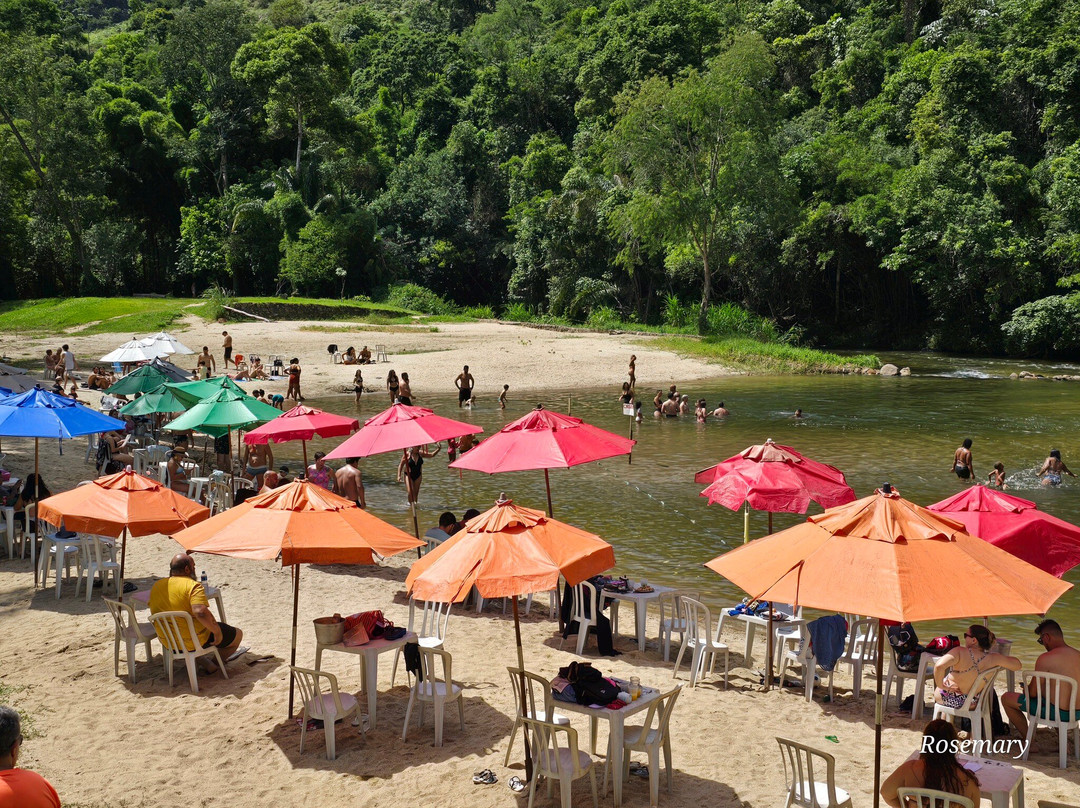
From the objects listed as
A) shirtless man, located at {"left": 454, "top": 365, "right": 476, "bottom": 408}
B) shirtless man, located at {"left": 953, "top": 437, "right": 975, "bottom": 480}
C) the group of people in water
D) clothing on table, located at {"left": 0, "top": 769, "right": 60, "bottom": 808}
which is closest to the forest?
shirtless man, located at {"left": 454, "top": 365, "right": 476, "bottom": 408}

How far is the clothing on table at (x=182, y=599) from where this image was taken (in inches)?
315

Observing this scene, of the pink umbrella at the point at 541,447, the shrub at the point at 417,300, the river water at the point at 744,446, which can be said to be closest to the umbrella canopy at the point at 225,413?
the river water at the point at 744,446

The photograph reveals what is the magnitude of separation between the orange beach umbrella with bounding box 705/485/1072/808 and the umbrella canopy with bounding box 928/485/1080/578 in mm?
2617

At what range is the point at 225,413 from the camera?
1394 centimetres

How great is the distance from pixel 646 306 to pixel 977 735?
50.1 metres

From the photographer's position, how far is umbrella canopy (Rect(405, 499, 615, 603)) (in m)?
5.70

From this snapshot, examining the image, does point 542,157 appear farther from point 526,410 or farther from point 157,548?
point 157,548

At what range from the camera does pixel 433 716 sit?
7.53 meters

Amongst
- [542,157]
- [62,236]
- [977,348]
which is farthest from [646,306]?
[62,236]

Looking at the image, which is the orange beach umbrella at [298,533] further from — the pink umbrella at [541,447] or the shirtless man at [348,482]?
the shirtless man at [348,482]

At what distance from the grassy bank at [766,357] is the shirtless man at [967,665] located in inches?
1267

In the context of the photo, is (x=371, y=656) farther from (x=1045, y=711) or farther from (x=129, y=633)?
(x=1045, y=711)

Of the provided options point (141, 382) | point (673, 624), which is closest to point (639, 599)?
point (673, 624)

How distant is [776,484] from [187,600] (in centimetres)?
584
